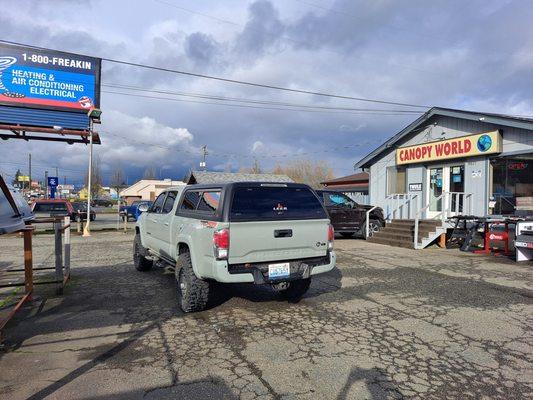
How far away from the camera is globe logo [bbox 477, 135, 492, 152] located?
43.8 feet

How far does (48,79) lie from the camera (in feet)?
61.0

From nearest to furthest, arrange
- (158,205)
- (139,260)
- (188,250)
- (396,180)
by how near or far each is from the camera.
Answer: (188,250), (158,205), (139,260), (396,180)

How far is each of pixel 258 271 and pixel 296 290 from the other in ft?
4.37

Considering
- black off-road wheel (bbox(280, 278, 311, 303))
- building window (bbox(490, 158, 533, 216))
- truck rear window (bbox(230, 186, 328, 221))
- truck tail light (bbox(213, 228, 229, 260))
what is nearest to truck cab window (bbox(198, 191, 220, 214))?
truck rear window (bbox(230, 186, 328, 221))

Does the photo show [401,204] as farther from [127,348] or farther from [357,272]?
[127,348]

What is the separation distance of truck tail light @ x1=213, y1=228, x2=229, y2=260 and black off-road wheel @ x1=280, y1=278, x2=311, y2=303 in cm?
164

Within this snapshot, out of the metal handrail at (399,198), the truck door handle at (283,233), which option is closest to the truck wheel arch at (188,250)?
the truck door handle at (283,233)

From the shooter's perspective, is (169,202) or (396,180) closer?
(169,202)

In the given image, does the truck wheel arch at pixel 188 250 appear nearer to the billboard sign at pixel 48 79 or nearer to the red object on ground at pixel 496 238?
the red object on ground at pixel 496 238

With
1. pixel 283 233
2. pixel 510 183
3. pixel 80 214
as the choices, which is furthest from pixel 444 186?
pixel 80 214

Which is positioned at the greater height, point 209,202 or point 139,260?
point 209,202

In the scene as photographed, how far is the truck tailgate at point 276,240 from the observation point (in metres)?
5.18

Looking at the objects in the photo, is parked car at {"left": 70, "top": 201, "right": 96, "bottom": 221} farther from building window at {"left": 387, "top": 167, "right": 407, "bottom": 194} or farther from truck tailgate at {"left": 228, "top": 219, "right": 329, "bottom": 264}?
truck tailgate at {"left": 228, "top": 219, "right": 329, "bottom": 264}

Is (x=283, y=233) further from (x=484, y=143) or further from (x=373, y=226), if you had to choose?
(x=373, y=226)
